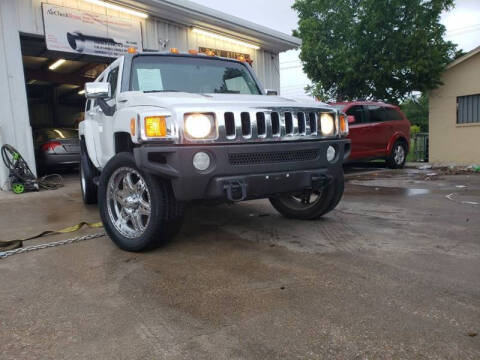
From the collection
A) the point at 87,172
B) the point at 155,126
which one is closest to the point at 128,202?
the point at 155,126

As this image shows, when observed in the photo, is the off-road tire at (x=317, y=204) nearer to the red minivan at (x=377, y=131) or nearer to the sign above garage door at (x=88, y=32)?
the red minivan at (x=377, y=131)

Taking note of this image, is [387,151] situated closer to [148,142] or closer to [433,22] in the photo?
[433,22]

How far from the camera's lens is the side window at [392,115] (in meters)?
10.5

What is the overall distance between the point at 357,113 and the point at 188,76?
21.3 feet

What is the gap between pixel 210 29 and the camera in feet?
37.1

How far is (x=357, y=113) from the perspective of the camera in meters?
9.75

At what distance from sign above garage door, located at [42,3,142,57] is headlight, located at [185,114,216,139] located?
6.86 meters

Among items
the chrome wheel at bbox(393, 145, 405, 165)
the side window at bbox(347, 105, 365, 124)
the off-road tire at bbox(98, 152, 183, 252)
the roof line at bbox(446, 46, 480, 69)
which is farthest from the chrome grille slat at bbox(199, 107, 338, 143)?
the roof line at bbox(446, 46, 480, 69)

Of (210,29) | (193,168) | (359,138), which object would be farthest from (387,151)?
(193,168)

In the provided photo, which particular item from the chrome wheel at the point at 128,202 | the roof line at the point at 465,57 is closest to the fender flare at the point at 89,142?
the chrome wheel at the point at 128,202

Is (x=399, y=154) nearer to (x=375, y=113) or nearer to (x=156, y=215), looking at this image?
(x=375, y=113)

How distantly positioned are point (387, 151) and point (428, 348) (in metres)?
9.10

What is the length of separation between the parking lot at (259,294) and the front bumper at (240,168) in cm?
54

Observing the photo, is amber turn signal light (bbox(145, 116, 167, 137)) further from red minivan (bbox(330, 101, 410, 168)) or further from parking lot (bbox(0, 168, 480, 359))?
red minivan (bbox(330, 101, 410, 168))
